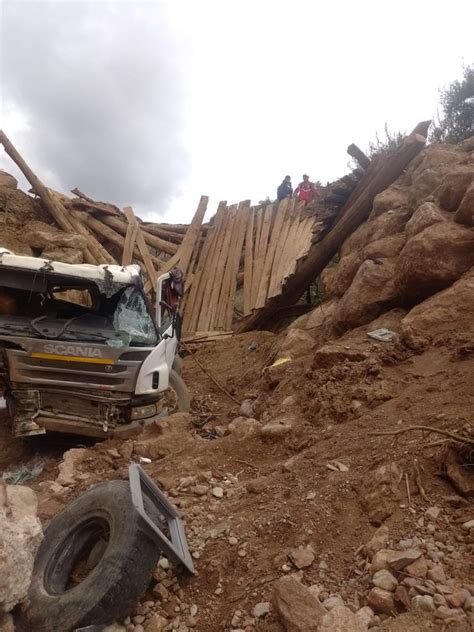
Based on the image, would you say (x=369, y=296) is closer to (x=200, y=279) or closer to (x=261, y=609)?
(x=261, y=609)

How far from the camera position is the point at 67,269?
5.23 meters

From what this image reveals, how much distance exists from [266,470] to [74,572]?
170cm

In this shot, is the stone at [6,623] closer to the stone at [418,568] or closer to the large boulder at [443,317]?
the stone at [418,568]

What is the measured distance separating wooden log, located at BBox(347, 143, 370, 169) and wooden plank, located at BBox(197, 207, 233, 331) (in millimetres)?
3861

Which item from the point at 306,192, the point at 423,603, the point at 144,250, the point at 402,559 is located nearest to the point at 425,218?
the point at 402,559

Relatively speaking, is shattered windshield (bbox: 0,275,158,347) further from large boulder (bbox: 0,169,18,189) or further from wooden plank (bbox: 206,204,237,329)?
large boulder (bbox: 0,169,18,189)

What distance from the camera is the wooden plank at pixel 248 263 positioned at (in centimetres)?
1044

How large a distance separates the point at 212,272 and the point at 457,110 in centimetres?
1101

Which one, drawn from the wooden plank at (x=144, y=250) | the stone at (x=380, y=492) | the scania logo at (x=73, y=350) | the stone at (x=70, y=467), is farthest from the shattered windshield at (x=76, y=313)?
the wooden plank at (x=144, y=250)

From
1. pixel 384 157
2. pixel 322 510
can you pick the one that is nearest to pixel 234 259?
pixel 384 157

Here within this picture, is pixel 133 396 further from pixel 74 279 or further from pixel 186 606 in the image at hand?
pixel 186 606

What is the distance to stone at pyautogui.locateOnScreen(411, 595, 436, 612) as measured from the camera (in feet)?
5.95

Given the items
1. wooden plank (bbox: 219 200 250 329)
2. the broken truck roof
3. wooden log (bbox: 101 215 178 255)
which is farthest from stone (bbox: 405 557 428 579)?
wooden log (bbox: 101 215 178 255)

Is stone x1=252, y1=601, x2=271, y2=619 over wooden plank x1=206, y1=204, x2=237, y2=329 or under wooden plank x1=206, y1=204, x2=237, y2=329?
under
